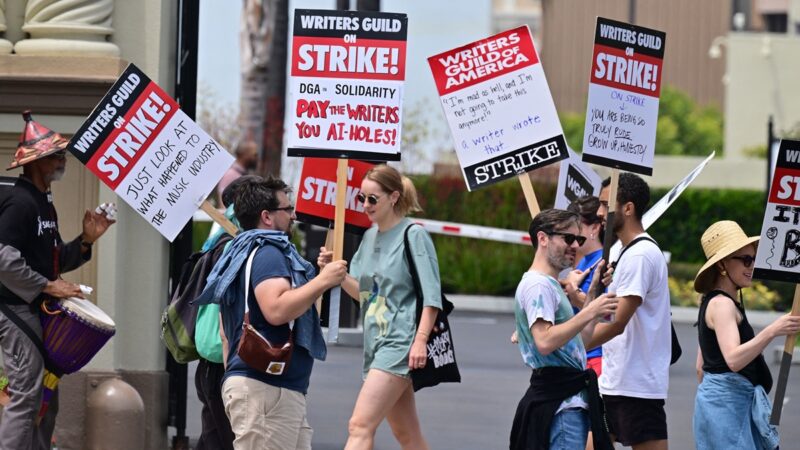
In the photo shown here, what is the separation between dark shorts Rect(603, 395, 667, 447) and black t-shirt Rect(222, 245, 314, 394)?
65.5 inches

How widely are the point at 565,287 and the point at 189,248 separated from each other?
324 cm

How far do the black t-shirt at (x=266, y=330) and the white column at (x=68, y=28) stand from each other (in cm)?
307

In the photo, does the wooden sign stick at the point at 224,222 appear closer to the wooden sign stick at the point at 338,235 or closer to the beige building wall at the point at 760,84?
the wooden sign stick at the point at 338,235

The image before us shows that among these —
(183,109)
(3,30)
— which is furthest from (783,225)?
(3,30)

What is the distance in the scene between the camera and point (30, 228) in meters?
7.89

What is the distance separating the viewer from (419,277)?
7832 mm

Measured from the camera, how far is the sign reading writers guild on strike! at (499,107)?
8156 millimetres

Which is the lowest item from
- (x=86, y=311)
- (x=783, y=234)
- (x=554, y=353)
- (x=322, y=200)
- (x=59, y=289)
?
(x=86, y=311)

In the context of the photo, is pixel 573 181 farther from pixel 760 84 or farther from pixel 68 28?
pixel 760 84

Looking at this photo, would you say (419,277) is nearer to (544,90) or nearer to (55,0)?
(544,90)

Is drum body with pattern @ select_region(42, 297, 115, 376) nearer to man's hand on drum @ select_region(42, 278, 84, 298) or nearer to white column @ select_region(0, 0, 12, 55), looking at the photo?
man's hand on drum @ select_region(42, 278, 84, 298)

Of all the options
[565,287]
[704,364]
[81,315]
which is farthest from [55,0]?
[704,364]

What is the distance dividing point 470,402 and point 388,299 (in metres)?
5.25

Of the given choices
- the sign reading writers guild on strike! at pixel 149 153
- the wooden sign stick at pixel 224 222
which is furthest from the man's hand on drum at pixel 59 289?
the wooden sign stick at pixel 224 222
